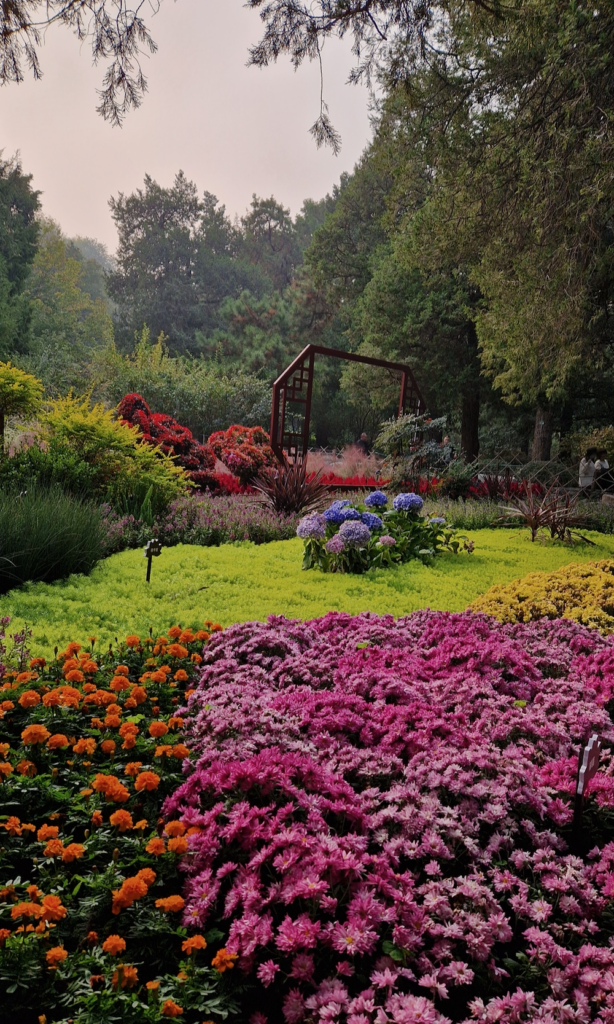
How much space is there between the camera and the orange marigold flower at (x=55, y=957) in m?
1.35

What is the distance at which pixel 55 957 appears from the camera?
4.42 feet

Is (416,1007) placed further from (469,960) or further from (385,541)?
(385,541)

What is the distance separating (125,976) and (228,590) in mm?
3172

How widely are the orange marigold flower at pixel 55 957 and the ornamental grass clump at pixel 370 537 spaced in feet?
13.5

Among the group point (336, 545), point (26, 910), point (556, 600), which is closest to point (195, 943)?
point (26, 910)

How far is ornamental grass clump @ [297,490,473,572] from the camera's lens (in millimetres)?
5453

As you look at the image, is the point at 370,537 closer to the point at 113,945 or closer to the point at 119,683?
the point at 119,683

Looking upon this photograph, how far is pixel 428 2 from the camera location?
4.84 metres

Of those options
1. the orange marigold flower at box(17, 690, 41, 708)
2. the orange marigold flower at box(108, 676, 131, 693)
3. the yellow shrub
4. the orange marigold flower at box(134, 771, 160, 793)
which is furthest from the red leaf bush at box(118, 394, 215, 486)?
the orange marigold flower at box(134, 771, 160, 793)

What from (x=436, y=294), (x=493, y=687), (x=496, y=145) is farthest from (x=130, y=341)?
(x=493, y=687)

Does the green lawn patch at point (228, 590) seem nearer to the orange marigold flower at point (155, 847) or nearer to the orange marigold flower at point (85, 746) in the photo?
the orange marigold flower at point (85, 746)

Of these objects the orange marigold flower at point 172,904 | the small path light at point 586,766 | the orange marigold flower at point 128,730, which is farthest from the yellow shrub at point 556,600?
the orange marigold flower at point 172,904

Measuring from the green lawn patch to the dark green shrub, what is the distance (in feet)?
0.59

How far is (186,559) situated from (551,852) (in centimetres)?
395
